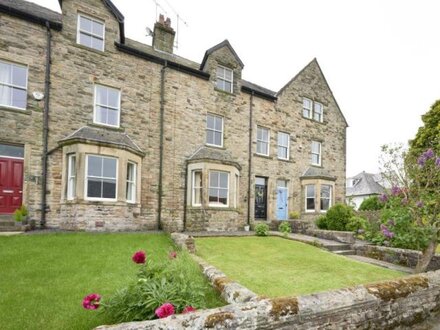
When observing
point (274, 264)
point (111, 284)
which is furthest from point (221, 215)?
point (111, 284)

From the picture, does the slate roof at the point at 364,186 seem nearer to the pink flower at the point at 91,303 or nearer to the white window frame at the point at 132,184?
the white window frame at the point at 132,184

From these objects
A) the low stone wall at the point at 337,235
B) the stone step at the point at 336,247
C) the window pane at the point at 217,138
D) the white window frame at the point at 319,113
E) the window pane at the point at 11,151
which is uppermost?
the white window frame at the point at 319,113

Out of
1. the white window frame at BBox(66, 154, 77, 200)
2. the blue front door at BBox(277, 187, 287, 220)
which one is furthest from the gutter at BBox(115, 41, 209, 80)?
the blue front door at BBox(277, 187, 287, 220)

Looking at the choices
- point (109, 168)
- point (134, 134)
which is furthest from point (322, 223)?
point (109, 168)

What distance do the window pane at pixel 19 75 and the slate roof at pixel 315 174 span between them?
1622 cm

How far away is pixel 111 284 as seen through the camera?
4.80 metres

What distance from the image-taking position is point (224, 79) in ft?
52.7

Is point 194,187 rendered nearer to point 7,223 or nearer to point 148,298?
point 7,223

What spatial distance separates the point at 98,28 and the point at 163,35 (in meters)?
4.52

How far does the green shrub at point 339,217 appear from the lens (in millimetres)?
13289

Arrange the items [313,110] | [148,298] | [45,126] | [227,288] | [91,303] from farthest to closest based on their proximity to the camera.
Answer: [313,110] → [45,126] → [227,288] → [148,298] → [91,303]

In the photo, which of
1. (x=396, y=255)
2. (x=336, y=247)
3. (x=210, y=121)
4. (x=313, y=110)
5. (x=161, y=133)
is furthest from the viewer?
(x=313, y=110)

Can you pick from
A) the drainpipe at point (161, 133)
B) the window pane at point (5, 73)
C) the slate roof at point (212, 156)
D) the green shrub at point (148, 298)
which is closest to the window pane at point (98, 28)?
the drainpipe at point (161, 133)

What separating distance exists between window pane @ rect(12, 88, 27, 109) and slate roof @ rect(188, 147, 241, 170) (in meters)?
7.47
